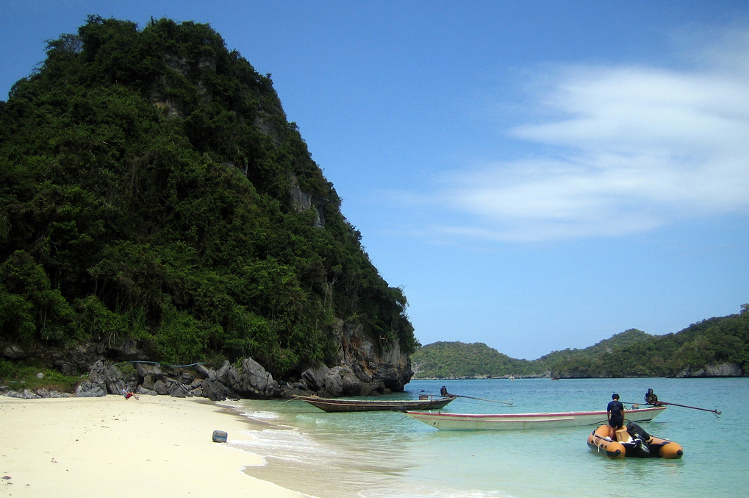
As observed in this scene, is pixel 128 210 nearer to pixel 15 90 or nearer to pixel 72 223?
pixel 72 223

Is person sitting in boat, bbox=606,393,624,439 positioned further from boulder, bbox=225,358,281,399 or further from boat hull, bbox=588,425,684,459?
boulder, bbox=225,358,281,399

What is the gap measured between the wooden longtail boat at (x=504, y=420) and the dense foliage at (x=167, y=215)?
39.7 ft

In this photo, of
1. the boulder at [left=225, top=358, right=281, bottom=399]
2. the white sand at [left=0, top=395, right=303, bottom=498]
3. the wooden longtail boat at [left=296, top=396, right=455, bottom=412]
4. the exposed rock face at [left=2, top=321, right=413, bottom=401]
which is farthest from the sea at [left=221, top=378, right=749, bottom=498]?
the boulder at [left=225, top=358, right=281, bottom=399]

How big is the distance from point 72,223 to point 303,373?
13206mm

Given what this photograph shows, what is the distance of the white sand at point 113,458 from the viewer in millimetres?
5059

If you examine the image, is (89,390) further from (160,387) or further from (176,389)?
(176,389)

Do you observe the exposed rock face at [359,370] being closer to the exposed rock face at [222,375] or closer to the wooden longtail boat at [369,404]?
the exposed rock face at [222,375]

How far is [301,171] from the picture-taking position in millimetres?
39875

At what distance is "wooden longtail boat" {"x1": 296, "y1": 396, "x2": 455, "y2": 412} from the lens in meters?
18.5

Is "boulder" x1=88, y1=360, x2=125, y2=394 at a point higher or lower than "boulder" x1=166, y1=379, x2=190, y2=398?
higher

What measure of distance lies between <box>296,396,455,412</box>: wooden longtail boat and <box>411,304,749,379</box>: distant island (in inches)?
2389

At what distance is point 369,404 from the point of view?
19312 mm

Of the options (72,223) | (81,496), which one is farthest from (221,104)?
(81,496)

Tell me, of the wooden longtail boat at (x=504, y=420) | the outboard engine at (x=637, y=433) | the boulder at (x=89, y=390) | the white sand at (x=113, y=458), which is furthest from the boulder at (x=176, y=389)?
the outboard engine at (x=637, y=433)
